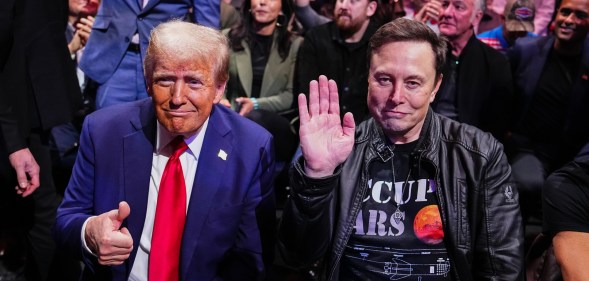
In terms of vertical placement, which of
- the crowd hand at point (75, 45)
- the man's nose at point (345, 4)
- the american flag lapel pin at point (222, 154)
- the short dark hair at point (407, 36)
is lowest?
the crowd hand at point (75, 45)

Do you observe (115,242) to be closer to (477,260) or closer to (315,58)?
(477,260)

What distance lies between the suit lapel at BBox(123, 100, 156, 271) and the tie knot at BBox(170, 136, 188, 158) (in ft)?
0.25

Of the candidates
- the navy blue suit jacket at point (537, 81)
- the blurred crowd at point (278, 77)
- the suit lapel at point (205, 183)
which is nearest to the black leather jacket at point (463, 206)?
the suit lapel at point (205, 183)

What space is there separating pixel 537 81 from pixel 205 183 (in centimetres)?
266

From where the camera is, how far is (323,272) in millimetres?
2869

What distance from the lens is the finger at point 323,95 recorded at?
254cm

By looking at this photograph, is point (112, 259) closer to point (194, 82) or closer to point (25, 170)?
point (194, 82)

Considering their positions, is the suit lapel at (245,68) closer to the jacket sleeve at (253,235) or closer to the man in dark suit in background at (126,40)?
the man in dark suit in background at (126,40)

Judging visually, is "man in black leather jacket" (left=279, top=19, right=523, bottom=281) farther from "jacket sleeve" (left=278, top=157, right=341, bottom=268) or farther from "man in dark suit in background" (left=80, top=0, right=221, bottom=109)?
"man in dark suit in background" (left=80, top=0, right=221, bottom=109)

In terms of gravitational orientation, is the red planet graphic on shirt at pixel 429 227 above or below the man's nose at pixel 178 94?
below

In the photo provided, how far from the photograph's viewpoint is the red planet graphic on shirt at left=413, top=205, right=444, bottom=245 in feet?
9.14

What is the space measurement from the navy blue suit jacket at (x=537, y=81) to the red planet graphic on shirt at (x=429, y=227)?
6.79 ft

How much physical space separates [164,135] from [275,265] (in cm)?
144

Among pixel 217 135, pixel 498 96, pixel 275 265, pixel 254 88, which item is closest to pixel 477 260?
pixel 217 135
